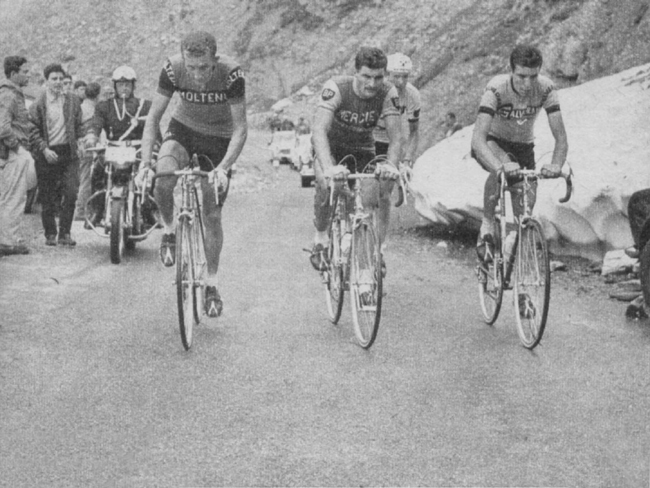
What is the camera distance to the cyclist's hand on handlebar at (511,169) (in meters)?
8.80

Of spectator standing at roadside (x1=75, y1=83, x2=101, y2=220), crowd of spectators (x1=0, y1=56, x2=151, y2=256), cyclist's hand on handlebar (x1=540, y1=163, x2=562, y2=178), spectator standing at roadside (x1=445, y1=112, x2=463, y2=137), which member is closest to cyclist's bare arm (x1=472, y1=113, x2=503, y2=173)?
cyclist's hand on handlebar (x1=540, y1=163, x2=562, y2=178)

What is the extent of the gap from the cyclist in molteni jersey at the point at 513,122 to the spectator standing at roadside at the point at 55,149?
21.0ft

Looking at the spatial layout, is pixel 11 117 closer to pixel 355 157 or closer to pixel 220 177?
pixel 355 157

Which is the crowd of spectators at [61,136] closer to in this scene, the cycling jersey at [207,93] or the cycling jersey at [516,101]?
the cycling jersey at [207,93]

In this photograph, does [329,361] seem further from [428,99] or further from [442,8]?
[442,8]

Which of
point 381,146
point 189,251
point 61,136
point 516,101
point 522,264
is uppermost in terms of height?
point 516,101

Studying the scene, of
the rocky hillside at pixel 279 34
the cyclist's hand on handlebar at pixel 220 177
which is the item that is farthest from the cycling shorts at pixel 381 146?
the rocky hillside at pixel 279 34

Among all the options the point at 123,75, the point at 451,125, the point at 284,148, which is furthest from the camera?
the point at 284,148

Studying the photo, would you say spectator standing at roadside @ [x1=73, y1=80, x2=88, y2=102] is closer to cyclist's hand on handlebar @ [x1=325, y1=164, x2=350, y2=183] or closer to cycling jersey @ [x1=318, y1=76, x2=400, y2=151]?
cycling jersey @ [x1=318, y1=76, x2=400, y2=151]

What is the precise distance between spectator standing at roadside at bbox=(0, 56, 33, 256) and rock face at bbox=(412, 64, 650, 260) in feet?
17.3

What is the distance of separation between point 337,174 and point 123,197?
5353mm

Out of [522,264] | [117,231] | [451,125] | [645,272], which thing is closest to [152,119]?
[522,264]

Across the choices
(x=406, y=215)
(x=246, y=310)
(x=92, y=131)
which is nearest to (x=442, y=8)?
(x=406, y=215)

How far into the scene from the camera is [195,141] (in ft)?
30.4
